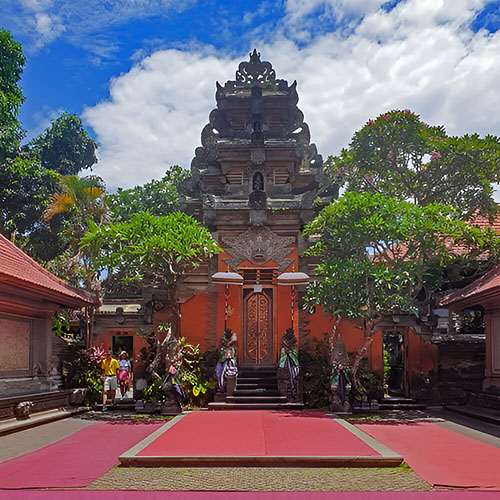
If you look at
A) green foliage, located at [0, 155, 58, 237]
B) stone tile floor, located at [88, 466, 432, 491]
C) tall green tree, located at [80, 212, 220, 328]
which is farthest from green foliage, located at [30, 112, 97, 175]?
stone tile floor, located at [88, 466, 432, 491]

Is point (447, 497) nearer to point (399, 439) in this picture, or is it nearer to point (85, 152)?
point (399, 439)

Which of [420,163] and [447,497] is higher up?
[420,163]

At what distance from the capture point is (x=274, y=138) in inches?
663

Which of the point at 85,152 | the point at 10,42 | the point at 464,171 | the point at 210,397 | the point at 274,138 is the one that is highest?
the point at 10,42

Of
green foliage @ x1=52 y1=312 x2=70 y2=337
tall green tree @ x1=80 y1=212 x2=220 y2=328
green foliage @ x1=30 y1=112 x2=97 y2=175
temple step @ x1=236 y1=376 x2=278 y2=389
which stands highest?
green foliage @ x1=30 y1=112 x2=97 y2=175

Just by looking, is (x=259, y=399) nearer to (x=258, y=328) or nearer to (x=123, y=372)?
(x=258, y=328)

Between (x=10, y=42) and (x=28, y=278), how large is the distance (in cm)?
1261

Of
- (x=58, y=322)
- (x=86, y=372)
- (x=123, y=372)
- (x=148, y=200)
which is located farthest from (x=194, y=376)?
(x=148, y=200)

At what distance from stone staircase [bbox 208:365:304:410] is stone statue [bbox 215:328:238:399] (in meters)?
0.25

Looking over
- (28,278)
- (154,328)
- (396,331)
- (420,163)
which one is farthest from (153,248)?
(420,163)

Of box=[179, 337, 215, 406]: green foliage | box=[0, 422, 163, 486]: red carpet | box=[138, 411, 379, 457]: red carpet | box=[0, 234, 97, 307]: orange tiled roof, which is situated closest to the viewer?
box=[0, 422, 163, 486]: red carpet

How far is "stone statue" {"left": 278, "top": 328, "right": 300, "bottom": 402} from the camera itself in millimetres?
13539

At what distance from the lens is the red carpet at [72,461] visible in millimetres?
6574

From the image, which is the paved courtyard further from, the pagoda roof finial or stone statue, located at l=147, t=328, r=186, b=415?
the pagoda roof finial
